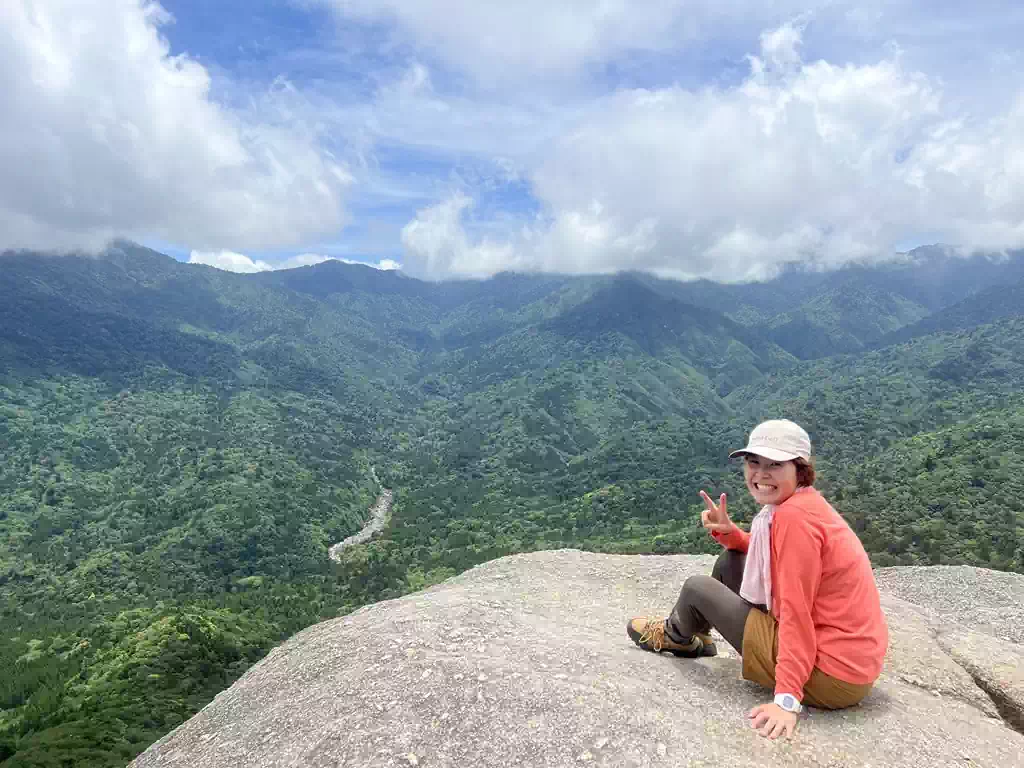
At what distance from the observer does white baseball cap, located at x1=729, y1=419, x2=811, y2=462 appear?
250 inches

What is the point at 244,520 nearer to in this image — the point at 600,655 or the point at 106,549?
the point at 106,549

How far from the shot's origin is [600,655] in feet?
28.6

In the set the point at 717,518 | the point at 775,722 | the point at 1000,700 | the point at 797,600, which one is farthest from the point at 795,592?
the point at 1000,700

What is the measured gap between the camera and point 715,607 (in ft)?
24.1

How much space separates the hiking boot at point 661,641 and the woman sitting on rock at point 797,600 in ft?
4.78

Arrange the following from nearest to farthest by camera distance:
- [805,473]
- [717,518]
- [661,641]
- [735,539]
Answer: [805,473], [735,539], [717,518], [661,641]

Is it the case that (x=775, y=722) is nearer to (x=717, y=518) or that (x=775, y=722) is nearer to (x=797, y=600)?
(x=797, y=600)

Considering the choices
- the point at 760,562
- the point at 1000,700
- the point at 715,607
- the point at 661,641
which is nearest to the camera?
the point at 760,562

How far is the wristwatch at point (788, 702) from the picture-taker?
6.34 meters

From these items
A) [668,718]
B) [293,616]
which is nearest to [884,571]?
[668,718]

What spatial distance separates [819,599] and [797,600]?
562mm

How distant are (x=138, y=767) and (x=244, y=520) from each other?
16536 cm

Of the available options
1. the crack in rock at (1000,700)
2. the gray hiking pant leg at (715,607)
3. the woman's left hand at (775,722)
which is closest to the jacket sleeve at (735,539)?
the gray hiking pant leg at (715,607)

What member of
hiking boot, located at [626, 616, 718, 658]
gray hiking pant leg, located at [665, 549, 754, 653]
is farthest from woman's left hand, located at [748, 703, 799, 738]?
hiking boot, located at [626, 616, 718, 658]
